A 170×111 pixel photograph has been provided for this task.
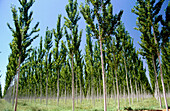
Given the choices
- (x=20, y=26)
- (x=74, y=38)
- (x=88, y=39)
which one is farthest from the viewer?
(x=88, y=39)

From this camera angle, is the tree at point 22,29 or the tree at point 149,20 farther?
the tree at point 149,20

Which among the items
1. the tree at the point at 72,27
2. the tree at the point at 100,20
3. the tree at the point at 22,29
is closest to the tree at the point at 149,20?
the tree at the point at 100,20

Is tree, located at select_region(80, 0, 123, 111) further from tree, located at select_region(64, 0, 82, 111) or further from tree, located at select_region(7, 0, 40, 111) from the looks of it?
tree, located at select_region(7, 0, 40, 111)

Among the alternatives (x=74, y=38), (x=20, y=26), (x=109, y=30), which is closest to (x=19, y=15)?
(x=20, y=26)

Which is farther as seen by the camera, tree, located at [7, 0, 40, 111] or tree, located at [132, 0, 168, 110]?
tree, located at [132, 0, 168, 110]

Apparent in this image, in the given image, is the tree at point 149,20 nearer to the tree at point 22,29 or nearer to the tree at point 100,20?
the tree at point 100,20

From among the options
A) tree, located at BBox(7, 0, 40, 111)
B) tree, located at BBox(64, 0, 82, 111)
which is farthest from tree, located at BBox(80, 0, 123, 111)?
tree, located at BBox(7, 0, 40, 111)

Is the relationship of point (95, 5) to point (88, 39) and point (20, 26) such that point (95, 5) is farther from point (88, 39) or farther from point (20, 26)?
point (88, 39)

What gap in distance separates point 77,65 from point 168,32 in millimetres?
13470

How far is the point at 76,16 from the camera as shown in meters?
12.6

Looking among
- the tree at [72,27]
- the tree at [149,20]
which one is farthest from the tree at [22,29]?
the tree at [149,20]

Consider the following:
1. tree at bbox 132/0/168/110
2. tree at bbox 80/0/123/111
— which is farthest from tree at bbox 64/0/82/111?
tree at bbox 132/0/168/110

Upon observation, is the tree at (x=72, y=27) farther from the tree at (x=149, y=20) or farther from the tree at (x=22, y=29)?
the tree at (x=149, y=20)

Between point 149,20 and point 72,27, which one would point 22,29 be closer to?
point 72,27
